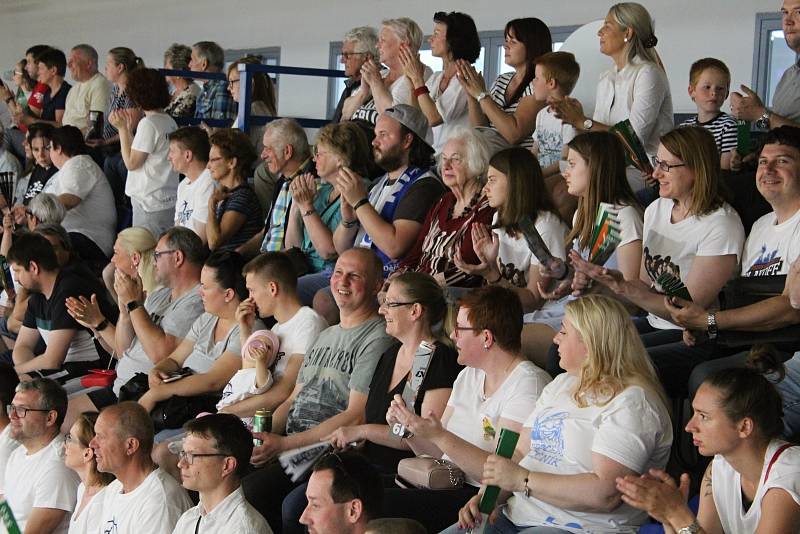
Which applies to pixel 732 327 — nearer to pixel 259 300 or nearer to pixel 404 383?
pixel 404 383

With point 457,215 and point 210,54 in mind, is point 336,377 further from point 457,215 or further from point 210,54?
point 210,54

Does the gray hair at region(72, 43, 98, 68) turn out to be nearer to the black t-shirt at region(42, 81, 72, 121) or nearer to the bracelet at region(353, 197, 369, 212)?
the black t-shirt at region(42, 81, 72, 121)

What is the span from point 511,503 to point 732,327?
82 centimetres

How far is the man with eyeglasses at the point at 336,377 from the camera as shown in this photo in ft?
13.2

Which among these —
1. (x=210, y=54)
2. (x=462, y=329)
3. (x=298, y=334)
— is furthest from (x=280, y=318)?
(x=210, y=54)

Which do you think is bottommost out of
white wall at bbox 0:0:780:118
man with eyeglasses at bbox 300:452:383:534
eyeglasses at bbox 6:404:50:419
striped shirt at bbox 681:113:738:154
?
eyeglasses at bbox 6:404:50:419

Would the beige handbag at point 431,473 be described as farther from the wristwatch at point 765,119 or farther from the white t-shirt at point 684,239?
the wristwatch at point 765,119

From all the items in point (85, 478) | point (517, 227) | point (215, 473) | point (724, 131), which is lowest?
point (85, 478)

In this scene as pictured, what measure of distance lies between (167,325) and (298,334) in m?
0.98

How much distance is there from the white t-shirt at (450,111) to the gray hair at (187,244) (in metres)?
1.25

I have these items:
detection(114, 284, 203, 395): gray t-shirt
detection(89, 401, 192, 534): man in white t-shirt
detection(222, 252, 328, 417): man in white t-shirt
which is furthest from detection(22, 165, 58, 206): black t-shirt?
detection(89, 401, 192, 534): man in white t-shirt

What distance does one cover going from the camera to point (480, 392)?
3.55 meters

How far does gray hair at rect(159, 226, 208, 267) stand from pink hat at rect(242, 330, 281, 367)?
0.94 metres

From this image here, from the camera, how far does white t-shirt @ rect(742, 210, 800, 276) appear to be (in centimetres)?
351
